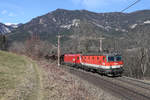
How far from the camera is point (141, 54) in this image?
3203 centimetres

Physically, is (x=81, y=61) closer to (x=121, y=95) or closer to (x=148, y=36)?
(x=148, y=36)

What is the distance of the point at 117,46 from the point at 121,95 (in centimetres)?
2963

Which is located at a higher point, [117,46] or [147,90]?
[117,46]

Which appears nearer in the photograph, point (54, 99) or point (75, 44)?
point (54, 99)

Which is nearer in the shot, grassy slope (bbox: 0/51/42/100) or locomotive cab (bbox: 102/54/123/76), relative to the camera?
grassy slope (bbox: 0/51/42/100)

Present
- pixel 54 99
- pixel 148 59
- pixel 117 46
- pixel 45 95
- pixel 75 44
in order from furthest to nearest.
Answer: pixel 75 44, pixel 117 46, pixel 148 59, pixel 45 95, pixel 54 99

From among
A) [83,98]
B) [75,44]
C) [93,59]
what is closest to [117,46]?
[93,59]

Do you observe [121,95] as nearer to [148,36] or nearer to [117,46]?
[148,36]

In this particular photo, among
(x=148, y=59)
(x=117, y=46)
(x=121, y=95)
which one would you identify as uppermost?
(x=117, y=46)

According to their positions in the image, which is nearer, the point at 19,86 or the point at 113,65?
the point at 19,86

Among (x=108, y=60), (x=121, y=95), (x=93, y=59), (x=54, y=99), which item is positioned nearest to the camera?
(x=54, y=99)

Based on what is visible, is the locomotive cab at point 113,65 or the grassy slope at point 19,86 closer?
the grassy slope at point 19,86

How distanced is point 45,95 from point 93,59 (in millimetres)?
17569

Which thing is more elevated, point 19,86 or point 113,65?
point 113,65
